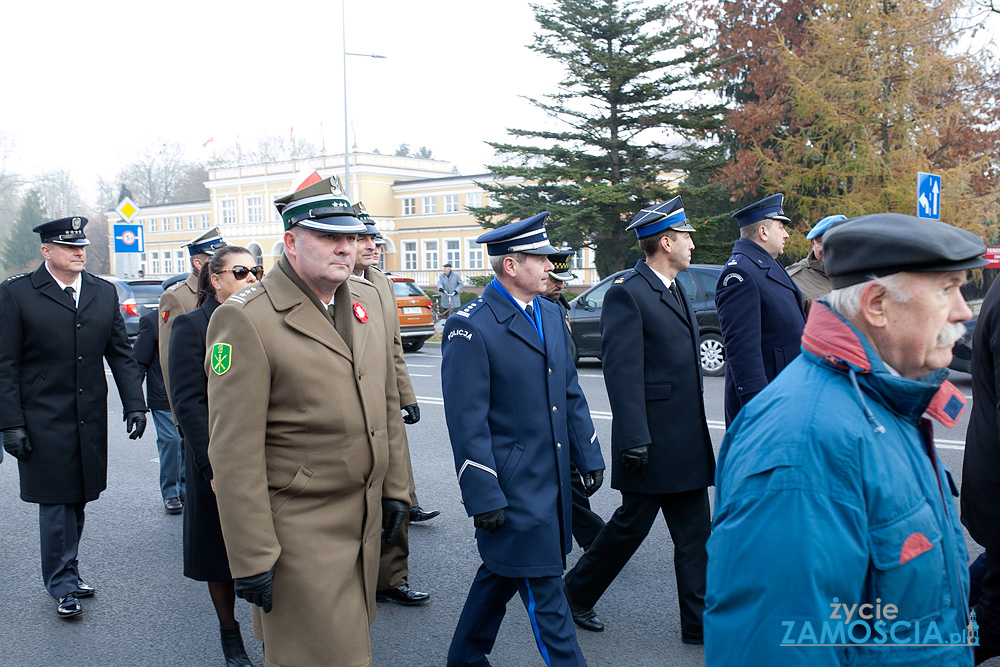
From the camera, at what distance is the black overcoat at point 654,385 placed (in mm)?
4129

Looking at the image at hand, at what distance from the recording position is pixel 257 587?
9.02 feet

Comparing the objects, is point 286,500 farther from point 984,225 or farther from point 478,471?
point 984,225

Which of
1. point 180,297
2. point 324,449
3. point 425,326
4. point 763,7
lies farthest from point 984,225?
point 324,449

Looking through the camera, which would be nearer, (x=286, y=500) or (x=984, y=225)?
(x=286, y=500)

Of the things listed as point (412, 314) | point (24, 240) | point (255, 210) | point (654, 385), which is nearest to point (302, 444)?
point (654, 385)

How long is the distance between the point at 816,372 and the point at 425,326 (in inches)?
689

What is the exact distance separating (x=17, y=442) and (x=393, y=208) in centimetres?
6073

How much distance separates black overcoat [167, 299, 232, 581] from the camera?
148 inches

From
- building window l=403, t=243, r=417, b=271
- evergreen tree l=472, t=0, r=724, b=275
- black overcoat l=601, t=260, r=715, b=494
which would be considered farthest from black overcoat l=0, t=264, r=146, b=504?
building window l=403, t=243, r=417, b=271

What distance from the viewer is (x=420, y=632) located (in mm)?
4352

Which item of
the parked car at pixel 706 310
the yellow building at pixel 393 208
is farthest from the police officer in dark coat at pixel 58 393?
the yellow building at pixel 393 208

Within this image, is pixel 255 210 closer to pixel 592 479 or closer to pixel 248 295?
pixel 592 479

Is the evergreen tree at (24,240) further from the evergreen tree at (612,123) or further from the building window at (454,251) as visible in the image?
the evergreen tree at (612,123)

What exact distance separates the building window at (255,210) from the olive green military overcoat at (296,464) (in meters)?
70.7
